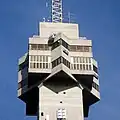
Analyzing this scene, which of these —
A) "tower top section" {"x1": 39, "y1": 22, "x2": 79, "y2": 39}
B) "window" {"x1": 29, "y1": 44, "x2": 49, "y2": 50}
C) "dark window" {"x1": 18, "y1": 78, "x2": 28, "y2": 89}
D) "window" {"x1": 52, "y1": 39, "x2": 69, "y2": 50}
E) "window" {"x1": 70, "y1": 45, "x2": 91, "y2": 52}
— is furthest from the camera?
"tower top section" {"x1": 39, "y1": 22, "x2": 79, "y2": 39}

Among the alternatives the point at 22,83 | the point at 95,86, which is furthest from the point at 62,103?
the point at 95,86

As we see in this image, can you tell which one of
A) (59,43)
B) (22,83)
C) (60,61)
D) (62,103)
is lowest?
(62,103)

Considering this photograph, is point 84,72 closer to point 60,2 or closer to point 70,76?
point 70,76

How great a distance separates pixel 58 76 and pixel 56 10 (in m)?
22.7

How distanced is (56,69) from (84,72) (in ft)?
19.4

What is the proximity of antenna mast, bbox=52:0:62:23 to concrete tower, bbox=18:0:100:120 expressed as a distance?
22.8ft

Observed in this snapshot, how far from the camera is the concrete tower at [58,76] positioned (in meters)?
97.4

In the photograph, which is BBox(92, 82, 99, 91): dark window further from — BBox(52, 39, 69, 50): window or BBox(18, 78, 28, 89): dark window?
BBox(18, 78, 28, 89): dark window

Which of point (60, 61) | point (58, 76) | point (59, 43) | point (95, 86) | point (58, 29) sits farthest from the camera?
point (58, 29)

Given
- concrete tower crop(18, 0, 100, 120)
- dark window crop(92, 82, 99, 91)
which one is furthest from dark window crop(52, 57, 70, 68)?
dark window crop(92, 82, 99, 91)

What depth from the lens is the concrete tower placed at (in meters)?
97.4

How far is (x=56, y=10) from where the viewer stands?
381 ft

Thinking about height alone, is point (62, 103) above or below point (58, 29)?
below

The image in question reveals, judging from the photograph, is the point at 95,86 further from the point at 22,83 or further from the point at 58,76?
the point at 22,83
